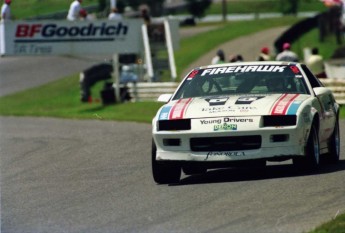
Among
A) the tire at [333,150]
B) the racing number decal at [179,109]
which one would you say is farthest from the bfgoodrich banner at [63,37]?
the racing number decal at [179,109]

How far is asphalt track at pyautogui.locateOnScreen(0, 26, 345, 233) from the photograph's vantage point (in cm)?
928

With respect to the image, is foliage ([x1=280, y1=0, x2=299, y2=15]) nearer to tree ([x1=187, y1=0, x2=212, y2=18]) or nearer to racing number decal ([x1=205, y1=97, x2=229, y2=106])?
tree ([x1=187, y1=0, x2=212, y2=18])

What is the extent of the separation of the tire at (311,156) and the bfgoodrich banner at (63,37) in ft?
65.1

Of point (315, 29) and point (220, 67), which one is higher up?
point (220, 67)

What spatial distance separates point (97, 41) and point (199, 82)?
1893 cm

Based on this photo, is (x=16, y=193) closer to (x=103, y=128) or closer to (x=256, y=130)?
(x=256, y=130)

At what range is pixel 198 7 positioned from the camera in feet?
198

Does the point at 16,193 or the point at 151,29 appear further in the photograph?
the point at 151,29

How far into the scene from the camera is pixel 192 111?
12.0m

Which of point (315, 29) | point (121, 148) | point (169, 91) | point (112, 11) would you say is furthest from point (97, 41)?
point (121, 148)

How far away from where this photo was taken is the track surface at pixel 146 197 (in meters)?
9.27

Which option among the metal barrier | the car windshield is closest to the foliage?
the metal barrier

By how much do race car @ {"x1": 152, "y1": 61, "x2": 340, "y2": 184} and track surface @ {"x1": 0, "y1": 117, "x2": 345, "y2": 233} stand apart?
0.23 metres

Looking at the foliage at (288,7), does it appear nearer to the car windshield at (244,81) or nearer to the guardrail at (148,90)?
the guardrail at (148,90)
